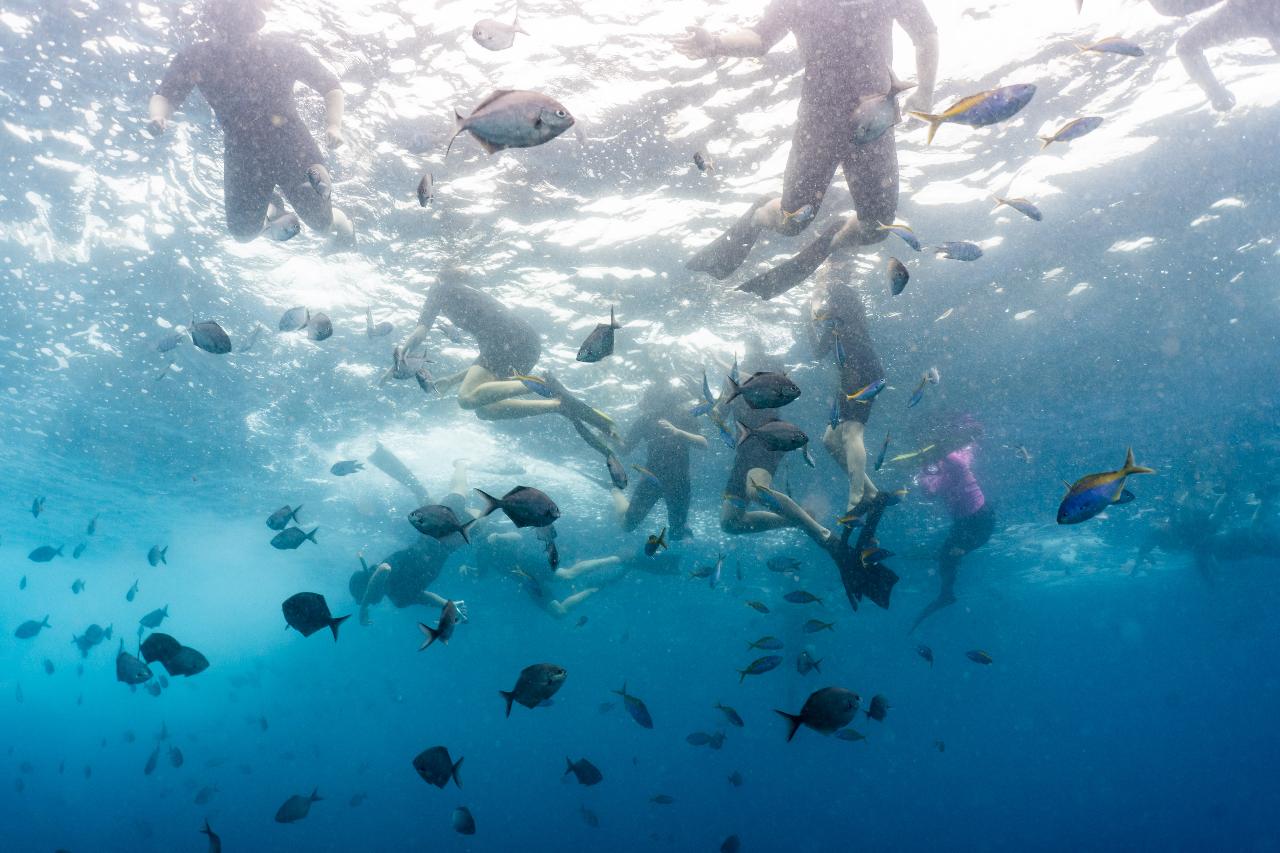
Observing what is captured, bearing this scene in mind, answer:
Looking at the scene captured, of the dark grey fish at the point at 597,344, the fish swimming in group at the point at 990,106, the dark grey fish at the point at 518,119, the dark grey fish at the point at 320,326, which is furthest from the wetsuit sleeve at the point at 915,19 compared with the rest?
the dark grey fish at the point at 320,326

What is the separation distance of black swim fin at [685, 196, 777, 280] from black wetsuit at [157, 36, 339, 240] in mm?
5647

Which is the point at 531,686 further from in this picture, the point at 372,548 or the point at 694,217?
the point at 372,548

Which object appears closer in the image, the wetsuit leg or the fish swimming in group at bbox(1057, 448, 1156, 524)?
the fish swimming in group at bbox(1057, 448, 1156, 524)

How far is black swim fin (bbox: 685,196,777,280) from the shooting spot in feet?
27.8

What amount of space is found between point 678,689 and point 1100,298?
11058 centimetres

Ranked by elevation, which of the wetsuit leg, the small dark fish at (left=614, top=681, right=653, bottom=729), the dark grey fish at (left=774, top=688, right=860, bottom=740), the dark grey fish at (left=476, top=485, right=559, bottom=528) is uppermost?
the wetsuit leg

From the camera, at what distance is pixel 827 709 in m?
4.96

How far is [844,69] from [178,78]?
8.36 meters

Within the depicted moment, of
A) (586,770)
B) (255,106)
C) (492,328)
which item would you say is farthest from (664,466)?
(255,106)

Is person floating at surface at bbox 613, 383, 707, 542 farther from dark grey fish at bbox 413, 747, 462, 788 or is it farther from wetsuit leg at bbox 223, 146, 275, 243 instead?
wetsuit leg at bbox 223, 146, 275, 243

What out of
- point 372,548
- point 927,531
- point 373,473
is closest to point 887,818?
point 927,531

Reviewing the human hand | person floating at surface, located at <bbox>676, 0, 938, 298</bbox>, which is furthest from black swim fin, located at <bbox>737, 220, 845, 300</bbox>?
the human hand

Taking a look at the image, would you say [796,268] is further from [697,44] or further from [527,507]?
[527,507]

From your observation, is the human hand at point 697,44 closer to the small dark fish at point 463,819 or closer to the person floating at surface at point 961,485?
the small dark fish at point 463,819
